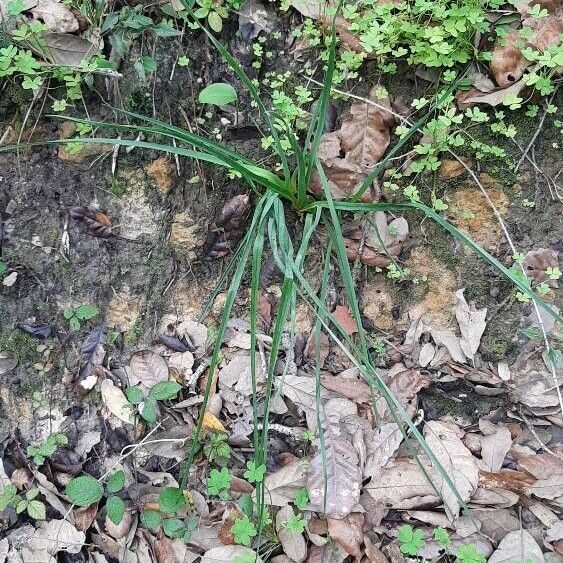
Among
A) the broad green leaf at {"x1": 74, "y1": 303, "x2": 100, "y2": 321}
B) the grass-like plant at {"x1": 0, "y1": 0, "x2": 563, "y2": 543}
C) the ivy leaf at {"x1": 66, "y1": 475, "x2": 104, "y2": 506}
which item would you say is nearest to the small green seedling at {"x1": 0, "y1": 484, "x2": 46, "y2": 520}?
the ivy leaf at {"x1": 66, "y1": 475, "x2": 104, "y2": 506}

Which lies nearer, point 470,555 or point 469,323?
point 470,555

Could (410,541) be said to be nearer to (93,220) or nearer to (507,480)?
(507,480)

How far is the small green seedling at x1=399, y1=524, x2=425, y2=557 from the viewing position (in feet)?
5.19

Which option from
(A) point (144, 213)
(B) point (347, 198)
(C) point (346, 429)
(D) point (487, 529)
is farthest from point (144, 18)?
(D) point (487, 529)

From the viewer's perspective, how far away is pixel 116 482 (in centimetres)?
170

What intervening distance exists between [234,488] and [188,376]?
387mm

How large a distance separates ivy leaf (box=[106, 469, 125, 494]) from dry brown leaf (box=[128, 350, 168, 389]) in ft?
0.92

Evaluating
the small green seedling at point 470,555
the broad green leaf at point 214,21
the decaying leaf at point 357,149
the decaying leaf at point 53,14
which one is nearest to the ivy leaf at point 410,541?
the small green seedling at point 470,555

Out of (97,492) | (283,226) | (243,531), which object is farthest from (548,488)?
(97,492)

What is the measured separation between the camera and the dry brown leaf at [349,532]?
1597 mm

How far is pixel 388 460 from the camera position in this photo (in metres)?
1.70

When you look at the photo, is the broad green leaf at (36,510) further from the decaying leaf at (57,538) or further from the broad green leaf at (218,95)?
the broad green leaf at (218,95)

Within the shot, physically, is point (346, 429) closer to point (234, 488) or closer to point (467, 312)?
point (234, 488)

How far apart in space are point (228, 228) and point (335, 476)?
2.86 ft
